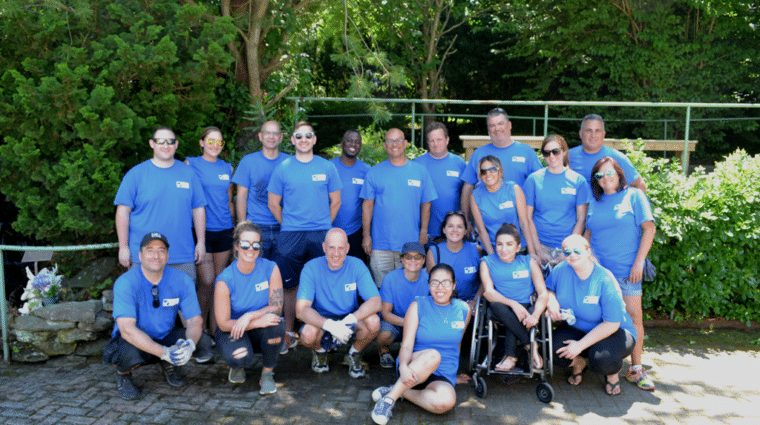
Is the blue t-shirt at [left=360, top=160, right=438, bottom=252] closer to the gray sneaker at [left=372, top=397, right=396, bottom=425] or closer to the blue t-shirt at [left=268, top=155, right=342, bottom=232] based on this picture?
the blue t-shirt at [left=268, top=155, right=342, bottom=232]

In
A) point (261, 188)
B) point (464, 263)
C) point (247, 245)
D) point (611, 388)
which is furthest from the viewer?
point (261, 188)

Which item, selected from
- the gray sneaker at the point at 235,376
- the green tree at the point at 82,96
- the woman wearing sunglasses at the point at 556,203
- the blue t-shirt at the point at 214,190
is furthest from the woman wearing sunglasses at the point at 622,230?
the green tree at the point at 82,96

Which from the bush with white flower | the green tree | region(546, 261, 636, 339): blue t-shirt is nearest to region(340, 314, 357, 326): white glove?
region(546, 261, 636, 339): blue t-shirt

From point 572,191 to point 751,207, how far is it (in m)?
2.48

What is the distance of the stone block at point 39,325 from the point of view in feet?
16.8

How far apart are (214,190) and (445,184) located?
2181 millimetres

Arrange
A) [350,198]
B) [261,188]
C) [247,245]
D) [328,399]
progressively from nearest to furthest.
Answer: [328,399]
[247,245]
[261,188]
[350,198]

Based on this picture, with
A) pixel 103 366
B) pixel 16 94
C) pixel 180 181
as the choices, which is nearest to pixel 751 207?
pixel 180 181

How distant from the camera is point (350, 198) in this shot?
5.58 metres

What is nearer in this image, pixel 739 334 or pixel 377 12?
pixel 739 334

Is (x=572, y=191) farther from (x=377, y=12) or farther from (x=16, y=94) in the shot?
(x=377, y=12)

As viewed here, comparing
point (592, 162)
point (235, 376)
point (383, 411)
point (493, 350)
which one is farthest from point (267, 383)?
point (592, 162)

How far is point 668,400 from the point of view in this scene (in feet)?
14.2

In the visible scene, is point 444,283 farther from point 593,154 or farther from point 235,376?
point 593,154
